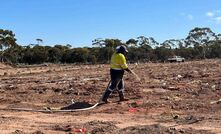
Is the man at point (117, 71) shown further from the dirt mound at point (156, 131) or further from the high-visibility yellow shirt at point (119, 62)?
the dirt mound at point (156, 131)

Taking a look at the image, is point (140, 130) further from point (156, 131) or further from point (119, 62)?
point (119, 62)

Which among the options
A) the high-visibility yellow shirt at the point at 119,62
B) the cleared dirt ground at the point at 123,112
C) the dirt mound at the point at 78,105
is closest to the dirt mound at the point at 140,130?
the cleared dirt ground at the point at 123,112

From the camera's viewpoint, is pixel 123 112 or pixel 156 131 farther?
pixel 123 112

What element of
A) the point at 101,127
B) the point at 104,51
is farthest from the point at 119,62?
the point at 104,51

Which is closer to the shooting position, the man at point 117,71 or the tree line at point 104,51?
the man at point 117,71

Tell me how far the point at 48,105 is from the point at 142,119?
14.6 ft

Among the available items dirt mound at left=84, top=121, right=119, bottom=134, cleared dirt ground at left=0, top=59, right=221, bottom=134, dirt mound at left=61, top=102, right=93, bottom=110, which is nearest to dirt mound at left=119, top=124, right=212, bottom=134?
cleared dirt ground at left=0, top=59, right=221, bottom=134

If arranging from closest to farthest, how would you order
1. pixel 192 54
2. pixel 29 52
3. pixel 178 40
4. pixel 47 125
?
1. pixel 47 125
2. pixel 29 52
3. pixel 192 54
4. pixel 178 40

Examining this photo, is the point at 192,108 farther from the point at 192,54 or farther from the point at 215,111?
the point at 192,54

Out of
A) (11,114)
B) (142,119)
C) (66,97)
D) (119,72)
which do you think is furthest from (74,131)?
(66,97)

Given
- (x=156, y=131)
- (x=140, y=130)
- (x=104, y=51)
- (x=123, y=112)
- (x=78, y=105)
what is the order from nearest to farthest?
(x=156, y=131), (x=140, y=130), (x=123, y=112), (x=78, y=105), (x=104, y=51)

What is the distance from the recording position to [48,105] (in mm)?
15859

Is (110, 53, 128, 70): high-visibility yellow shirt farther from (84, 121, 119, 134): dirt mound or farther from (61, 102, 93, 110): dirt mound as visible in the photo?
(84, 121, 119, 134): dirt mound

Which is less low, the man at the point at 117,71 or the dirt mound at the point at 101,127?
the man at the point at 117,71
